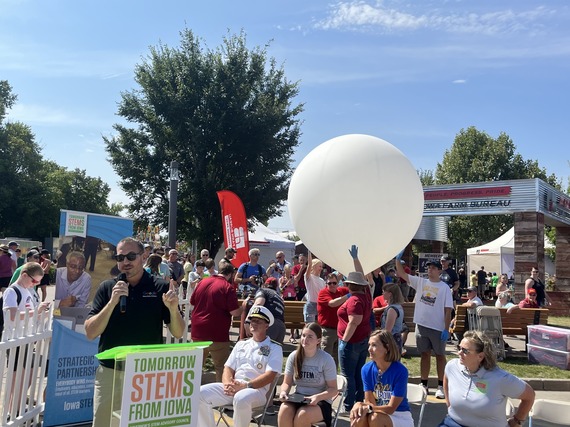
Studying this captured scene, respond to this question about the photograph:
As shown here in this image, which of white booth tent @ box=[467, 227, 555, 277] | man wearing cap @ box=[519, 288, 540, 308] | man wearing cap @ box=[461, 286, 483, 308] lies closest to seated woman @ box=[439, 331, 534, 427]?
man wearing cap @ box=[461, 286, 483, 308]

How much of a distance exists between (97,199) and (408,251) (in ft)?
160

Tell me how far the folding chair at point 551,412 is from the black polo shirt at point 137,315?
9.95 ft

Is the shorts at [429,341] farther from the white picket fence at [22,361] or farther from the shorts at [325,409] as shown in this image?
the white picket fence at [22,361]

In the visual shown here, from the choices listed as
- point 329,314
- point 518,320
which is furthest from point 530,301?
point 329,314

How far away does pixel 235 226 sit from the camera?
14.1 m

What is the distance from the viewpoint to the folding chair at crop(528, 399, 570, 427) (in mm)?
4285

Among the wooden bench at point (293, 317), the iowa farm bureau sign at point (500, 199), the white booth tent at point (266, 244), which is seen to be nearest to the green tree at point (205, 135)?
the white booth tent at point (266, 244)

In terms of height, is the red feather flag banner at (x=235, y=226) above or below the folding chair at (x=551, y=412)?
above

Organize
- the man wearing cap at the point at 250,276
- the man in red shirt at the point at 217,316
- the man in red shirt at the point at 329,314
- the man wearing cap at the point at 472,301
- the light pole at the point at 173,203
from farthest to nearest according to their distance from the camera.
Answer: the light pole at the point at 173,203, the man wearing cap at the point at 472,301, the man wearing cap at the point at 250,276, the man in red shirt at the point at 329,314, the man in red shirt at the point at 217,316

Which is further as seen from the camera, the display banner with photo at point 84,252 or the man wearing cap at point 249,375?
the display banner with photo at point 84,252

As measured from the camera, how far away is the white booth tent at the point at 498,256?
26109 mm

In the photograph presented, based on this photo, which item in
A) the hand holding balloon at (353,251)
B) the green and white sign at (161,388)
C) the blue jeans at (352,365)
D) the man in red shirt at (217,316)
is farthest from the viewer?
the man in red shirt at (217,316)

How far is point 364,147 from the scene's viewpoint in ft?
21.1

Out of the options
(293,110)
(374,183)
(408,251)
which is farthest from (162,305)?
(293,110)
